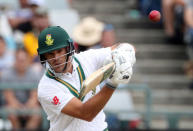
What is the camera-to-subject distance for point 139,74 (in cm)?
909

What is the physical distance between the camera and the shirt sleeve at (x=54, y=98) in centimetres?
412

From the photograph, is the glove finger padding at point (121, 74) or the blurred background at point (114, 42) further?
the blurred background at point (114, 42)

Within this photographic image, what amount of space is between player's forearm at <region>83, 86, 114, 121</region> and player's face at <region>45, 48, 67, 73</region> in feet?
1.49

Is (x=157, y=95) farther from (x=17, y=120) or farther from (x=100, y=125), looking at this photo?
(x=100, y=125)

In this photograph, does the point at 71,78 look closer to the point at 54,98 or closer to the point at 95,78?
the point at 54,98

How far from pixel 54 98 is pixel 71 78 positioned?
0.28m

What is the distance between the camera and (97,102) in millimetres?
3879

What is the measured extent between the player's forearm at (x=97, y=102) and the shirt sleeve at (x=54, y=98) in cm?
24

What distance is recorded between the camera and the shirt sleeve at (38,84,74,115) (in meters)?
4.12

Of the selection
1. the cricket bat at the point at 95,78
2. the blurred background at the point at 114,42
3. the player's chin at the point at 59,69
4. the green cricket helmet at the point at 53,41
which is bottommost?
the blurred background at the point at 114,42

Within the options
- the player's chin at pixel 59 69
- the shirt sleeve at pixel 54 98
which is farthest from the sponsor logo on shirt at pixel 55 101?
the player's chin at pixel 59 69

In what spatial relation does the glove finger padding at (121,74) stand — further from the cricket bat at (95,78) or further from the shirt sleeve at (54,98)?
the shirt sleeve at (54,98)

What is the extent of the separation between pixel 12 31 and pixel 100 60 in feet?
16.7

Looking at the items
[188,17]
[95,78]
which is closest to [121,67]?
[95,78]
